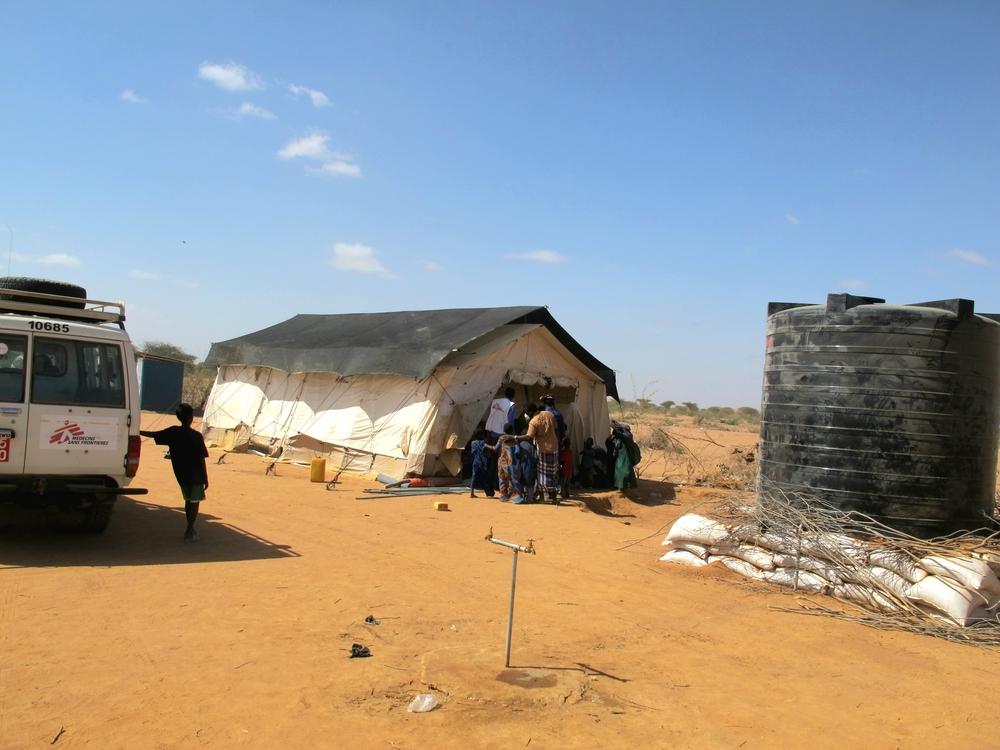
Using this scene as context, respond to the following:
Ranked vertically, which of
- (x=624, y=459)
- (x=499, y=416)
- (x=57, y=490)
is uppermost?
(x=499, y=416)

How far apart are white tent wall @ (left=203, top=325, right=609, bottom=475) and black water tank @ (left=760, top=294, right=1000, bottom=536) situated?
715 centimetres

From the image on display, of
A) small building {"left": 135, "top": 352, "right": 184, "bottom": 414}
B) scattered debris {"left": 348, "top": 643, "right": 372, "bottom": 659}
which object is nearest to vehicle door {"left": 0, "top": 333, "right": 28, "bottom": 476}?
scattered debris {"left": 348, "top": 643, "right": 372, "bottom": 659}

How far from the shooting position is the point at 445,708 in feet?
14.4

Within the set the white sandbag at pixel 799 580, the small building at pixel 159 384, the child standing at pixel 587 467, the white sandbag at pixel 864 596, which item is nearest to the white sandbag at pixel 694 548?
the white sandbag at pixel 799 580

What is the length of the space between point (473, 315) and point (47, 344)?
9564mm

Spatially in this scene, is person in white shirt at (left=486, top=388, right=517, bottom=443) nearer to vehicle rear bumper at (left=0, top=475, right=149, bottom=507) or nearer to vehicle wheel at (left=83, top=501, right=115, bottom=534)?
vehicle wheel at (left=83, top=501, right=115, bottom=534)

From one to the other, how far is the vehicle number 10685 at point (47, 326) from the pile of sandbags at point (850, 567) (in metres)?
6.58

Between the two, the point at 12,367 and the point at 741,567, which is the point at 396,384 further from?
the point at 741,567

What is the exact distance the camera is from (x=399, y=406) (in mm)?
14539

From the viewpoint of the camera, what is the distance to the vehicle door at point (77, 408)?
23.8ft

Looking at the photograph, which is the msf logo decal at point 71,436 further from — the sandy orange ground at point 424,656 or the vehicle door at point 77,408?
the sandy orange ground at point 424,656

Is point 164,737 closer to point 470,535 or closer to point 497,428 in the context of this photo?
point 470,535

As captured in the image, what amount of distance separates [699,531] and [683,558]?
352mm

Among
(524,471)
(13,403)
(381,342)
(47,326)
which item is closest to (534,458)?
(524,471)
